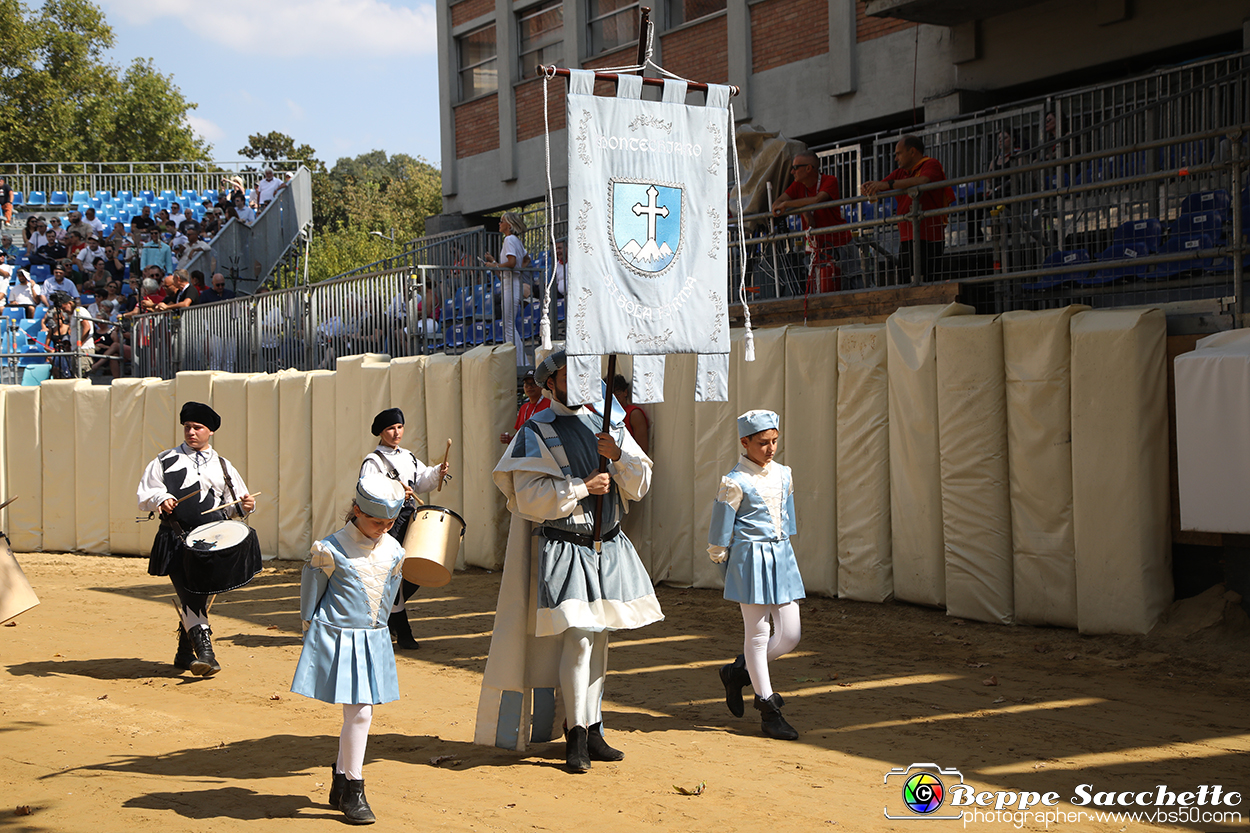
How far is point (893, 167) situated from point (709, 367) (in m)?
→ 8.95

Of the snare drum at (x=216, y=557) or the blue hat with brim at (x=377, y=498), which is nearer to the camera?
the blue hat with brim at (x=377, y=498)

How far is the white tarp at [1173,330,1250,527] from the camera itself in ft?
26.2

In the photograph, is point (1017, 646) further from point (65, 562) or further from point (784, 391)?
point (65, 562)

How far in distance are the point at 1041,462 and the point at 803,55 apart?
442 inches

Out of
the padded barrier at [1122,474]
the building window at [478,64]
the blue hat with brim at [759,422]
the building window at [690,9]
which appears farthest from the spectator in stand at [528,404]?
the building window at [478,64]

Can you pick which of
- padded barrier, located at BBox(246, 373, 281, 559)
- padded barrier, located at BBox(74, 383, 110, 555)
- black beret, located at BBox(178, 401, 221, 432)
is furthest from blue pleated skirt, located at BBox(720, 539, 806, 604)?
padded barrier, located at BBox(74, 383, 110, 555)

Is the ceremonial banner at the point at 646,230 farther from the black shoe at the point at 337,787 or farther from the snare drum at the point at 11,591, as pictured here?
the snare drum at the point at 11,591

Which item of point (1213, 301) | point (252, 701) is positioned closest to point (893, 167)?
point (1213, 301)

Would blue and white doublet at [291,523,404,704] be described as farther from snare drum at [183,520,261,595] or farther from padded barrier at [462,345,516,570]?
padded barrier at [462,345,516,570]

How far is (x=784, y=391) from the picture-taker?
11.6 m

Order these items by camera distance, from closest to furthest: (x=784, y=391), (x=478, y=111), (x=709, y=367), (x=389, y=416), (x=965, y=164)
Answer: (x=709, y=367)
(x=389, y=416)
(x=784, y=391)
(x=965, y=164)
(x=478, y=111)

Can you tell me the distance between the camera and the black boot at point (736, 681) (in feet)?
23.2

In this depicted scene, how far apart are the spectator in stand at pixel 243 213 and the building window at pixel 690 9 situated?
14865mm

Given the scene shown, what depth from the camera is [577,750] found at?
6.01 metres
